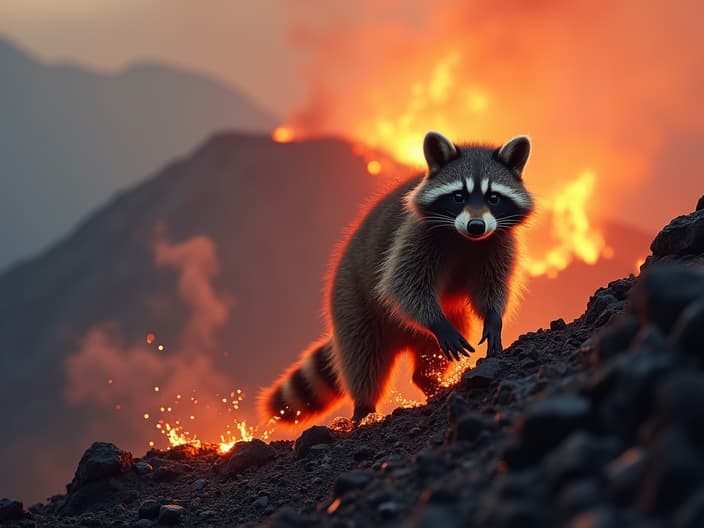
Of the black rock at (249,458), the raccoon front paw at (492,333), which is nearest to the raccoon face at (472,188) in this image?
the raccoon front paw at (492,333)

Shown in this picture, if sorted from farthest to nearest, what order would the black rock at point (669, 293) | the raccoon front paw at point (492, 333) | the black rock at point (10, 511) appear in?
the raccoon front paw at point (492, 333) < the black rock at point (10, 511) < the black rock at point (669, 293)

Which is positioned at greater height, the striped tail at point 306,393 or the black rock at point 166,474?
the striped tail at point 306,393

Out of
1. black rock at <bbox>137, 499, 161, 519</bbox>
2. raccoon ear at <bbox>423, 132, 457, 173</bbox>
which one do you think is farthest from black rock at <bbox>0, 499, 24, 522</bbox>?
raccoon ear at <bbox>423, 132, 457, 173</bbox>

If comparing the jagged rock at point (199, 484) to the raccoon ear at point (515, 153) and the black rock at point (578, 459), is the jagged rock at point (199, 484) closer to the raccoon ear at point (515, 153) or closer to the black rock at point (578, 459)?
Answer: the raccoon ear at point (515, 153)

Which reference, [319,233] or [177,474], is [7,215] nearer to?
[319,233]

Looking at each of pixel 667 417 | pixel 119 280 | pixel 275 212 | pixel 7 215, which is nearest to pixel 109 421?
pixel 119 280

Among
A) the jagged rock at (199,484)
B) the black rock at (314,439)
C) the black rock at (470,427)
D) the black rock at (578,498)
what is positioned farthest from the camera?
the jagged rock at (199,484)

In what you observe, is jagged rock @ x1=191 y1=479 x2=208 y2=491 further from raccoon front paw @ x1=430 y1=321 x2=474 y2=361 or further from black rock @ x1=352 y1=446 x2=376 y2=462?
raccoon front paw @ x1=430 y1=321 x2=474 y2=361
